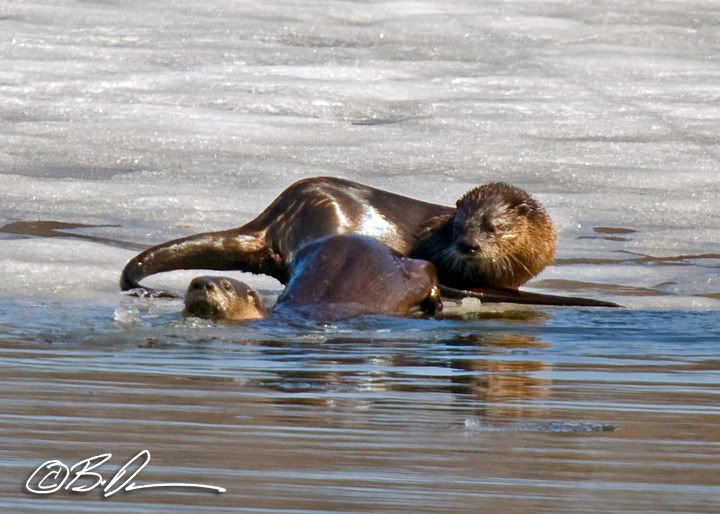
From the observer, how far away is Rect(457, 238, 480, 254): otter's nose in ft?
23.3

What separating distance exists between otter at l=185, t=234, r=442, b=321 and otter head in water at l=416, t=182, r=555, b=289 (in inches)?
21.3

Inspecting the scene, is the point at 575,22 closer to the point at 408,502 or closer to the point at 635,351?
the point at 635,351

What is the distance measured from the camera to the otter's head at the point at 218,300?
5902mm

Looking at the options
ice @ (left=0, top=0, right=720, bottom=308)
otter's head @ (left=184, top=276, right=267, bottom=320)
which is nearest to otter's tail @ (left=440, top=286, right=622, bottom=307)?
ice @ (left=0, top=0, right=720, bottom=308)

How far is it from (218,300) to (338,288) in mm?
574

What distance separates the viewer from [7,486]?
245cm

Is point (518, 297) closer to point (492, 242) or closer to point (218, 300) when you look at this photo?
point (492, 242)

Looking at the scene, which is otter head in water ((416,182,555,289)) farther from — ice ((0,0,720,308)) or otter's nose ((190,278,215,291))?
otter's nose ((190,278,215,291))

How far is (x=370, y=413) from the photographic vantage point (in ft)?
11.5

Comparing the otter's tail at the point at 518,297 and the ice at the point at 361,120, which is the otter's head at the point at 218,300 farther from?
the otter's tail at the point at 518,297

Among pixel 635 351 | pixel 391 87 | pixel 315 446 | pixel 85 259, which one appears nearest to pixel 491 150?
pixel 391 87

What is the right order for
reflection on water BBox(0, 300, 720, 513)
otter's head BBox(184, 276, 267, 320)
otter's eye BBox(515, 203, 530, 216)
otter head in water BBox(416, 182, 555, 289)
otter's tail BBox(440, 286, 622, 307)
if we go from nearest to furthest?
reflection on water BBox(0, 300, 720, 513) → otter's head BBox(184, 276, 267, 320) → otter's tail BBox(440, 286, 622, 307) → otter head in water BBox(416, 182, 555, 289) → otter's eye BBox(515, 203, 530, 216)

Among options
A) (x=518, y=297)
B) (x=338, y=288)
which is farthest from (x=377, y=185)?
(x=338, y=288)

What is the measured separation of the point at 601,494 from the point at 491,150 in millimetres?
8065
